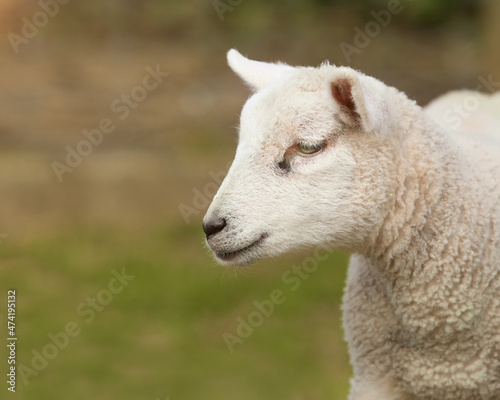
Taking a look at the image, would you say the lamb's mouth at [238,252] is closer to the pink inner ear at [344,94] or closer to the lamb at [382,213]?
the lamb at [382,213]

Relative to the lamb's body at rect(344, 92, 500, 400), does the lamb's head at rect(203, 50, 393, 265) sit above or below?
above

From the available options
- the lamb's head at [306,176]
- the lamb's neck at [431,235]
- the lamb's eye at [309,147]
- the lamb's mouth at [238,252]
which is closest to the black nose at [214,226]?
the lamb's head at [306,176]

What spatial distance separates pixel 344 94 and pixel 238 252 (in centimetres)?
82

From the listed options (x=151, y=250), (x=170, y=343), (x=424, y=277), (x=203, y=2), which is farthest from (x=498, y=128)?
(x=203, y=2)

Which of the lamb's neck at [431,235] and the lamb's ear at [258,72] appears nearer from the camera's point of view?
the lamb's neck at [431,235]

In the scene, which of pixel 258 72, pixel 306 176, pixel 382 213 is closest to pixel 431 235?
pixel 382 213

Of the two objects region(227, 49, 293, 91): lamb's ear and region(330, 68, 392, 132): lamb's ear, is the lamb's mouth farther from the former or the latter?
region(227, 49, 293, 91): lamb's ear

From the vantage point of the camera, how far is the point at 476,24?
14.2 m

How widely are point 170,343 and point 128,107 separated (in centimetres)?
517

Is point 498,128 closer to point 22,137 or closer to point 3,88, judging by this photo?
point 22,137

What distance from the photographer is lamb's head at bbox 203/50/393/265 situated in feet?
12.4

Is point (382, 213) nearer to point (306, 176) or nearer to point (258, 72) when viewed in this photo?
point (306, 176)

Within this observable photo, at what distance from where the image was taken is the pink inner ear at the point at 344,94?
368cm

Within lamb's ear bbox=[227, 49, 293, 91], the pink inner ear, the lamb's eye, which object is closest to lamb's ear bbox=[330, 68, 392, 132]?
the pink inner ear
